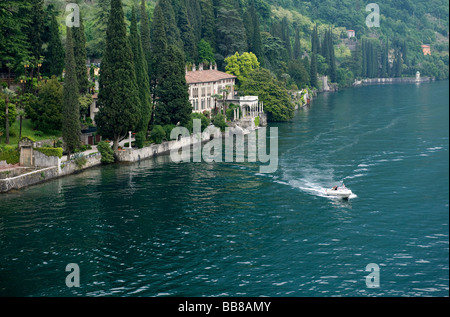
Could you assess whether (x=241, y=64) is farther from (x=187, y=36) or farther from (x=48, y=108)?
(x=48, y=108)

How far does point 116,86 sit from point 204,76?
155 ft

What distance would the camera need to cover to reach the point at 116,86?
90188mm

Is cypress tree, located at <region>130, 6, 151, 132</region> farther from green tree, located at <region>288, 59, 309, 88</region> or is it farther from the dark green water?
green tree, located at <region>288, 59, 309, 88</region>

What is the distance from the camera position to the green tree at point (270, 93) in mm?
142000

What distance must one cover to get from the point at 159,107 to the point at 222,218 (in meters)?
46.0

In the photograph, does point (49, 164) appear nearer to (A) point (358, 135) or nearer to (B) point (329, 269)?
(B) point (329, 269)

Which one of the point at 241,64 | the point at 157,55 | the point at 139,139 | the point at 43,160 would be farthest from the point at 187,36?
the point at 43,160

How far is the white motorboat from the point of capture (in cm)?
6769

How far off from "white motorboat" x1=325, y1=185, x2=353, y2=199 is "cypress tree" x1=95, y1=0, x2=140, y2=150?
35.1 metres

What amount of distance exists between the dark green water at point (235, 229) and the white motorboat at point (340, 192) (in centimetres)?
103

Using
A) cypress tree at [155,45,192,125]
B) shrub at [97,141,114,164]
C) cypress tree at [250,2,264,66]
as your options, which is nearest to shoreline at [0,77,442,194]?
shrub at [97,141,114,164]
